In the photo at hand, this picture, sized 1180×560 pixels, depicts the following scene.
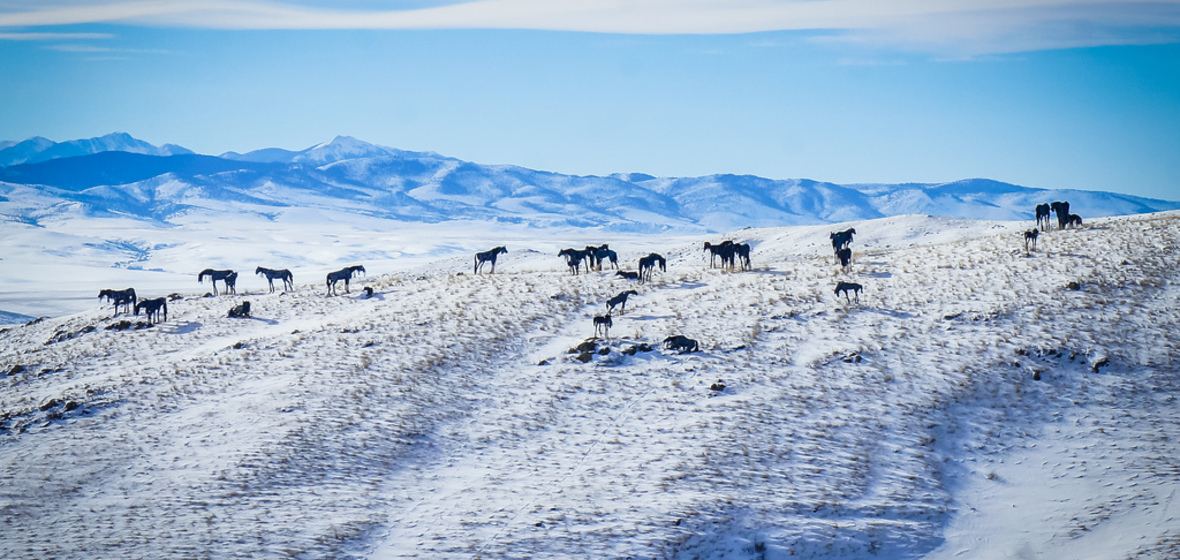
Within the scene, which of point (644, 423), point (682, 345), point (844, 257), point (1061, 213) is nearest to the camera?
point (644, 423)

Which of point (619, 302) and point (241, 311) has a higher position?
point (619, 302)

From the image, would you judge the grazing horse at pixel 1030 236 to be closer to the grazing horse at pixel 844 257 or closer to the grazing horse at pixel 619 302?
the grazing horse at pixel 844 257

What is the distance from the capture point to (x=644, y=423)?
22.8 m

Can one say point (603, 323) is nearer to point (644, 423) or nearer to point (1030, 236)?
point (644, 423)

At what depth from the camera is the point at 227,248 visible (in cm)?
19638

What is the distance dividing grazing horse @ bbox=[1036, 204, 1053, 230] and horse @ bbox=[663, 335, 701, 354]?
2250cm

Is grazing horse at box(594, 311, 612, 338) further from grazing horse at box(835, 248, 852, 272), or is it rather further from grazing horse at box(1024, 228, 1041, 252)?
grazing horse at box(1024, 228, 1041, 252)

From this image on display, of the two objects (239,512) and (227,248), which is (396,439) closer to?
(239,512)

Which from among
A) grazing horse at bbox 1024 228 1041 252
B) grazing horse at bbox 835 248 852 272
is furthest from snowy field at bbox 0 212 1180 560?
grazing horse at bbox 835 248 852 272

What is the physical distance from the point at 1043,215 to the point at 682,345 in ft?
82.1

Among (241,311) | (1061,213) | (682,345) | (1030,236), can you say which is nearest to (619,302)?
(682,345)

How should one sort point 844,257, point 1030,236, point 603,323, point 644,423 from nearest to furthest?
point 644,423, point 603,323, point 1030,236, point 844,257

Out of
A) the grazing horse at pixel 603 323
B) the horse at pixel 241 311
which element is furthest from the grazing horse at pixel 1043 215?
the horse at pixel 241 311

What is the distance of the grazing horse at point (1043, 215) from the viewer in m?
40.6
